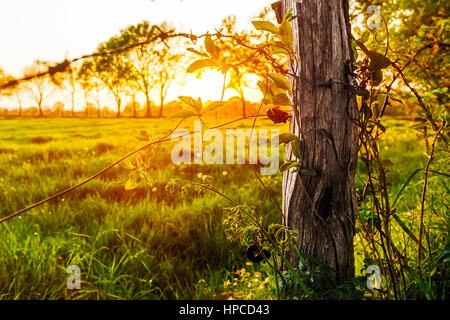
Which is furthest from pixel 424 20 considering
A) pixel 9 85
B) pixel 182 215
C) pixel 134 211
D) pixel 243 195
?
pixel 9 85

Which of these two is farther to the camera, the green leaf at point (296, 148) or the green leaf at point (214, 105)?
the green leaf at point (296, 148)

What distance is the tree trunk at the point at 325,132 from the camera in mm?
1443

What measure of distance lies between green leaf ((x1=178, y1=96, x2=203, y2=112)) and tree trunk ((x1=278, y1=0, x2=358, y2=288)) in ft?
1.33

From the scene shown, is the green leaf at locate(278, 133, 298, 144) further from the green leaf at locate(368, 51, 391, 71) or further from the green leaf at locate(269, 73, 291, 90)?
the green leaf at locate(368, 51, 391, 71)

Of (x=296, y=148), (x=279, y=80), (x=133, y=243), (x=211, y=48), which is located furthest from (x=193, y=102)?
(x=133, y=243)

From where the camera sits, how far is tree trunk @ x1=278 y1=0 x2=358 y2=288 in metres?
1.44

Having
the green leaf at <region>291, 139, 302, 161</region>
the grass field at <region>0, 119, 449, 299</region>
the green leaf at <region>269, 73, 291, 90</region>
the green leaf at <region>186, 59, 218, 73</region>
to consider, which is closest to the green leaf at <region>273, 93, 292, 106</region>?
the green leaf at <region>269, 73, 291, 90</region>

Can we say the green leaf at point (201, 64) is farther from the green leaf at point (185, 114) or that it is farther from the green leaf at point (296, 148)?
the green leaf at point (296, 148)

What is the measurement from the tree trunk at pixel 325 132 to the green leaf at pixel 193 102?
0.40m

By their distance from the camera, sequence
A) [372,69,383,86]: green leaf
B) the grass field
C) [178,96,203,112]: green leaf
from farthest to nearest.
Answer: the grass field < [372,69,383,86]: green leaf < [178,96,203,112]: green leaf

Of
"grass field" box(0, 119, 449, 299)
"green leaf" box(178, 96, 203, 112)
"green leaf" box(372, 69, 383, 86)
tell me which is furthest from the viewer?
"grass field" box(0, 119, 449, 299)

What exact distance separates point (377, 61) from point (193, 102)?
72 centimetres

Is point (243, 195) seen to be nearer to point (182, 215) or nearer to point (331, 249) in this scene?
point (182, 215)

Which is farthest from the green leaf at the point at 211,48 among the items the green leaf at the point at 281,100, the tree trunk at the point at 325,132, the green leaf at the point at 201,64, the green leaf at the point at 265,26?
the tree trunk at the point at 325,132
